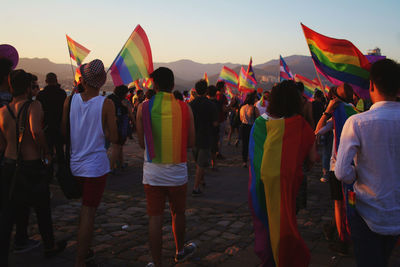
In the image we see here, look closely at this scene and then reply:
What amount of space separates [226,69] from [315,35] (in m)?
18.5

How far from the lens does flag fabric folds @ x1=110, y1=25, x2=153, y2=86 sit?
576 centimetres

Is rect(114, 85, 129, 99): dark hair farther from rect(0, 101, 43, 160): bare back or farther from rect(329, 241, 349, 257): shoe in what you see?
rect(329, 241, 349, 257): shoe

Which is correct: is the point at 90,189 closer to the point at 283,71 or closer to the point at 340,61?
the point at 340,61

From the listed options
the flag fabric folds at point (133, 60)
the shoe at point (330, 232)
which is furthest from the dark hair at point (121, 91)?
the shoe at point (330, 232)

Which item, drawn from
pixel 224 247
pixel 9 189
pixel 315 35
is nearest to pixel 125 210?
pixel 224 247

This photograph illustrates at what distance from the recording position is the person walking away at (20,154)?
3.36m

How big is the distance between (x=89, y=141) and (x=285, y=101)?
186 centimetres

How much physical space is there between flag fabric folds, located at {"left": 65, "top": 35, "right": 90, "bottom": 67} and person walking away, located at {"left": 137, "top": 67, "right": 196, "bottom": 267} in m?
7.73

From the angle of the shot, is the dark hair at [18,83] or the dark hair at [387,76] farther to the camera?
the dark hair at [18,83]

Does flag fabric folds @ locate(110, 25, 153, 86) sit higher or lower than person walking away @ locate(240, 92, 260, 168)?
higher

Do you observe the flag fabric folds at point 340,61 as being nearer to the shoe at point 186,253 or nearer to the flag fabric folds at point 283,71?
the shoe at point 186,253

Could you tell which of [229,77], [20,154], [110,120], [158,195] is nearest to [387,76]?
[158,195]

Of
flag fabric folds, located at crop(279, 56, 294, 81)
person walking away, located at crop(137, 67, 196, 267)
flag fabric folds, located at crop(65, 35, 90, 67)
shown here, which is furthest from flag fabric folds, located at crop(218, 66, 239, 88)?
person walking away, located at crop(137, 67, 196, 267)

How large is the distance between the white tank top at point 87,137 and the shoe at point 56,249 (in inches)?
41.1
